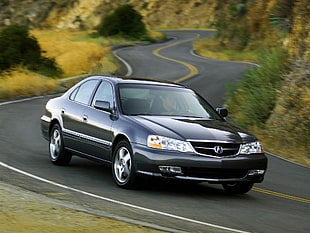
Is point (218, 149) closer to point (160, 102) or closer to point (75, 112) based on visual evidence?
point (160, 102)

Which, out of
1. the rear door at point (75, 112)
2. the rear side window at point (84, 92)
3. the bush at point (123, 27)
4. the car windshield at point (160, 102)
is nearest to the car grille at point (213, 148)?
the car windshield at point (160, 102)

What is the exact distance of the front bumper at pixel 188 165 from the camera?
9.01 meters

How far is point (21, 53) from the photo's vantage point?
29.4 metres

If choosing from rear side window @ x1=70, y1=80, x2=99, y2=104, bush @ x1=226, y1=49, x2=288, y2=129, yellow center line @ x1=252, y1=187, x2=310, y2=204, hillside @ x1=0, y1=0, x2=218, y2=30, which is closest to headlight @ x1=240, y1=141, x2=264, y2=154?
yellow center line @ x1=252, y1=187, x2=310, y2=204

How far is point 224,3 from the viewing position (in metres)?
74.1

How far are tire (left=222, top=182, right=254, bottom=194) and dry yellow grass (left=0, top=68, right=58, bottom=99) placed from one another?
14.1 meters

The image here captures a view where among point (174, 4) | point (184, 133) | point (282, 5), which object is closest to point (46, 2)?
point (174, 4)

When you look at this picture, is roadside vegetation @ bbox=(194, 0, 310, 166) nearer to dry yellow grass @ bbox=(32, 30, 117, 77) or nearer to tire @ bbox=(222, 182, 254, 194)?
tire @ bbox=(222, 182, 254, 194)

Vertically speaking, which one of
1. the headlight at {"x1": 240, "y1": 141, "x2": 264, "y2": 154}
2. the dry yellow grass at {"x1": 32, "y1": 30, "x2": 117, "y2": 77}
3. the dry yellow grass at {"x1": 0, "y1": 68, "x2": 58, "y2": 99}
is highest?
the headlight at {"x1": 240, "y1": 141, "x2": 264, "y2": 154}

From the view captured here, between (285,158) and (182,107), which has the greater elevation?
(182,107)

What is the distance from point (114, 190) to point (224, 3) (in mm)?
66489

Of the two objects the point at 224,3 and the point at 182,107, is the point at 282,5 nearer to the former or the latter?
the point at 182,107

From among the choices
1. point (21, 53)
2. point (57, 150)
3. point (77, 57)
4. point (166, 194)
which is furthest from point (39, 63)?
point (166, 194)

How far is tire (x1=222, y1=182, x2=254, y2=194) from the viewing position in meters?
9.94
